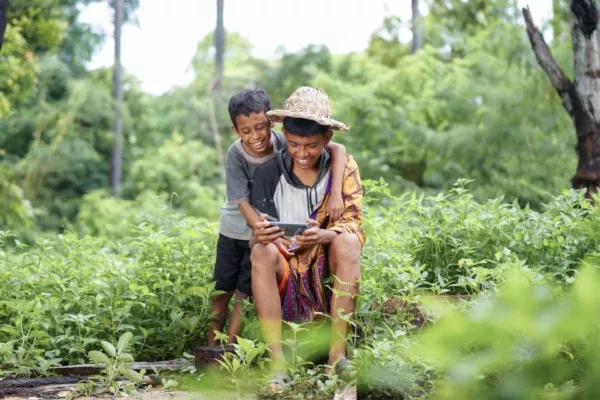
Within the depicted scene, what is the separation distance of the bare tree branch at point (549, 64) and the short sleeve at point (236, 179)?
3.65 meters

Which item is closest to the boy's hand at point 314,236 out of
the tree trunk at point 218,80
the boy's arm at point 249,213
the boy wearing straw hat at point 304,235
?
the boy wearing straw hat at point 304,235

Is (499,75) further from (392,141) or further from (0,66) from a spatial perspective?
(0,66)

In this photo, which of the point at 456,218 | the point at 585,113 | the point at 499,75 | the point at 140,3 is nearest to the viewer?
the point at 456,218

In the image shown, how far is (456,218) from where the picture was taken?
209 inches

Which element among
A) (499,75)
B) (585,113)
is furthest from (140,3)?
(585,113)

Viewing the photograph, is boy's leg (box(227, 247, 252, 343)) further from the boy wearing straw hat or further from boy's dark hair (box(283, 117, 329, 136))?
boy's dark hair (box(283, 117, 329, 136))

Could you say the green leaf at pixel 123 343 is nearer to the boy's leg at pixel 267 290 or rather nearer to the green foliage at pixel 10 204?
the boy's leg at pixel 267 290

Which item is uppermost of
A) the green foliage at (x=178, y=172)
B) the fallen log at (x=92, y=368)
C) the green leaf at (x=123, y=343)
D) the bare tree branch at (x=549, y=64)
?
the bare tree branch at (x=549, y=64)

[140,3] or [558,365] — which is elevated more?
[140,3]

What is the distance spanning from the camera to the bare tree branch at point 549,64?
7188mm

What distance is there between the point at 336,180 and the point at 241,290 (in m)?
1.00

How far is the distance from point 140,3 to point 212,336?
22.8 metres

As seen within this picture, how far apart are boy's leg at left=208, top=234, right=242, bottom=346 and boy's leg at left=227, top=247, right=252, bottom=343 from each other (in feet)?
0.12

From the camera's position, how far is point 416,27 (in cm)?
2042
